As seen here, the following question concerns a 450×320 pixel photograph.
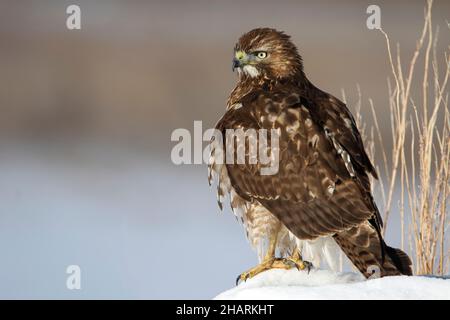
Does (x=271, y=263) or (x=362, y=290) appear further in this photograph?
(x=271, y=263)

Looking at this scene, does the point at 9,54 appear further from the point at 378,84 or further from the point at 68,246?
the point at 68,246

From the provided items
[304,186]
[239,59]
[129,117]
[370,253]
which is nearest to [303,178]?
[304,186]

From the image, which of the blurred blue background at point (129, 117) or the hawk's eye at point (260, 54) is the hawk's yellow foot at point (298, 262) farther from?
the blurred blue background at point (129, 117)

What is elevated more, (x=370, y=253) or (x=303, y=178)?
(x=303, y=178)

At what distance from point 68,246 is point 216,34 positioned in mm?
7390

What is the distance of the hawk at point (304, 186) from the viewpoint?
17.0 feet

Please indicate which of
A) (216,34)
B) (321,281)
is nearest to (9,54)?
(216,34)

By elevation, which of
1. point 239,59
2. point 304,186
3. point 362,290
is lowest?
point 362,290

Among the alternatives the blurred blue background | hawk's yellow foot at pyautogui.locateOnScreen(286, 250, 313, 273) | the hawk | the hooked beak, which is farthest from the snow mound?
the blurred blue background

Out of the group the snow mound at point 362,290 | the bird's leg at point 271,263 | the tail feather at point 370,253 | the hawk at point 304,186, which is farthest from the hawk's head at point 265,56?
the snow mound at point 362,290

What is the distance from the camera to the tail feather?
5.03 m

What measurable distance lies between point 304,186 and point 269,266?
0.46 m

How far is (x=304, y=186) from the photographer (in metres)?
5.37

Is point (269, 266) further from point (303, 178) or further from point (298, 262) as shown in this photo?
point (303, 178)
